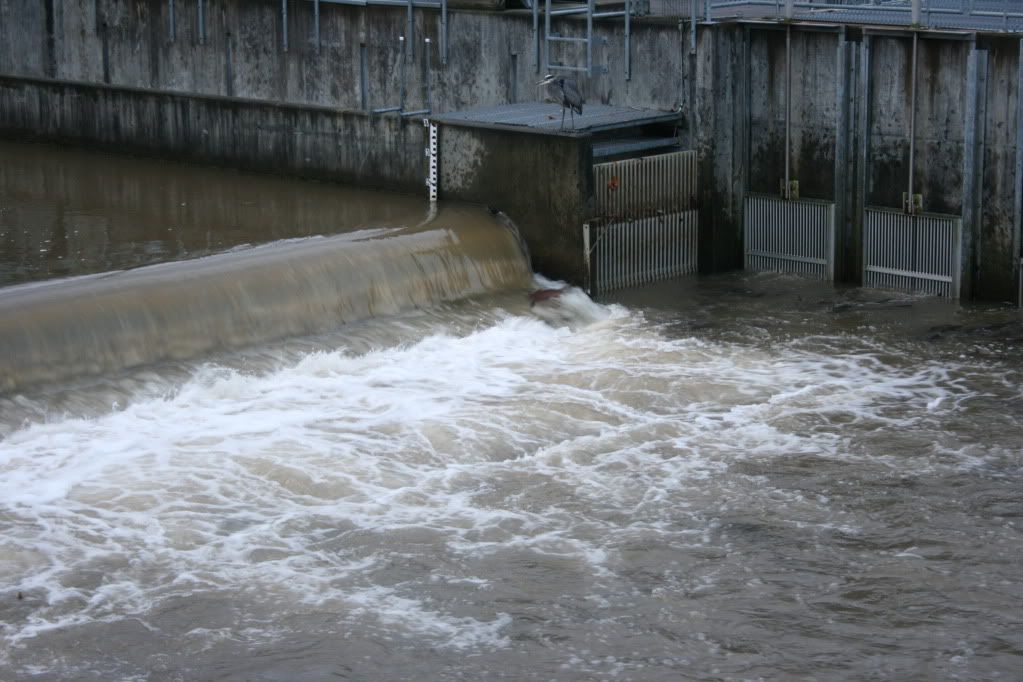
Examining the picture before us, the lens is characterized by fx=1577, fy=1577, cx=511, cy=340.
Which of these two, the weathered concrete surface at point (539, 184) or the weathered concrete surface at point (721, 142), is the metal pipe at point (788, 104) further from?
the weathered concrete surface at point (539, 184)

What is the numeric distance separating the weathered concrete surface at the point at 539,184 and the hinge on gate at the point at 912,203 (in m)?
3.83

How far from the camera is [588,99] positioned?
67.2 ft

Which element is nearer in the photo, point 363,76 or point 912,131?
point 912,131

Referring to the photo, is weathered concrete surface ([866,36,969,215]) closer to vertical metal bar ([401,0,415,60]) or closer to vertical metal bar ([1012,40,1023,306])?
vertical metal bar ([1012,40,1023,306])

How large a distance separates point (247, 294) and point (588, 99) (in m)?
6.55

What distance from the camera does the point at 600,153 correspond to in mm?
19094

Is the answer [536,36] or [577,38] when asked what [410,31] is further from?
[577,38]

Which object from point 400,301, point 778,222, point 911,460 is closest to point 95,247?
point 400,301

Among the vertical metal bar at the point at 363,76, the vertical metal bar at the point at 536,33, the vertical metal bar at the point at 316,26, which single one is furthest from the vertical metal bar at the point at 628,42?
the vertical metal bar at the point at 316,26

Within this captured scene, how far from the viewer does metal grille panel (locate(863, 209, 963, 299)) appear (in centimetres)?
1862

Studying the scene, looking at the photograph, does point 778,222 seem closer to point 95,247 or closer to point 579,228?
point 579,228

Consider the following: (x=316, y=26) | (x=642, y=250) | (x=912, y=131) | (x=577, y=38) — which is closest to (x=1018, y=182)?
(x=912, y=131)

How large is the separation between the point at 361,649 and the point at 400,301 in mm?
7292

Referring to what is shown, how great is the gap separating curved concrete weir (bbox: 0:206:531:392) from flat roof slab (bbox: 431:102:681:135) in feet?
3.72
